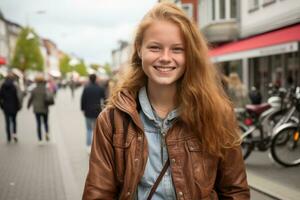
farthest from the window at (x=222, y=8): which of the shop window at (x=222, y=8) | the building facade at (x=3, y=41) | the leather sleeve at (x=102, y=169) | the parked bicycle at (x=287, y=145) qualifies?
the building facade at (x=3, y=41)

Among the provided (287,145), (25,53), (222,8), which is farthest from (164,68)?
(25,53)

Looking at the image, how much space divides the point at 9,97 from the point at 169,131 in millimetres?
10978

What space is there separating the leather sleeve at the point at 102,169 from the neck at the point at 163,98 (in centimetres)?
24

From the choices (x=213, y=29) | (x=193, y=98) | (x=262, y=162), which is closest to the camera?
(x=193, y=98)

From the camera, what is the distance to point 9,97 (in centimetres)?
1242

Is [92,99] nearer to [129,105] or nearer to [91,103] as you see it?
[91,103]

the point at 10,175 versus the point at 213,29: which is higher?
the point at 213,29

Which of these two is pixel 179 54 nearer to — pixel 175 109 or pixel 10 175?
pixel 175 109

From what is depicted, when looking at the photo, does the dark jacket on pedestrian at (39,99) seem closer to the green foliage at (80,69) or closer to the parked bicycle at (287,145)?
the parked bicycle at (287,145)

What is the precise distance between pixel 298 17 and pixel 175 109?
1304 cm

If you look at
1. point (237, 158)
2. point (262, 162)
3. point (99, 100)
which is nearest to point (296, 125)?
point (262, 162)

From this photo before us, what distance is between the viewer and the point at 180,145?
2.04 meters

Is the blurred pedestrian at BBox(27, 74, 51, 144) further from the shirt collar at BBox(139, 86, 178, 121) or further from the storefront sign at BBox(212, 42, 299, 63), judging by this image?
the shirt collar at BBox(139, 86, 178, 121)

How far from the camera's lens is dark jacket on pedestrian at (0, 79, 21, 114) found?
12.4 m
